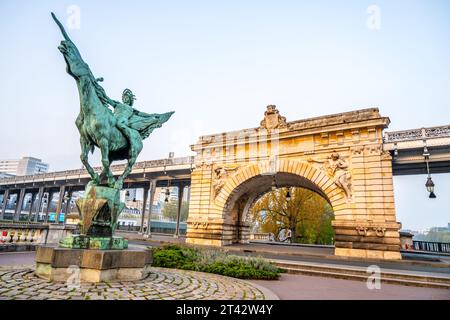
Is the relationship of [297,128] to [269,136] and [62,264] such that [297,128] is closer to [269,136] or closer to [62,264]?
[269,136]

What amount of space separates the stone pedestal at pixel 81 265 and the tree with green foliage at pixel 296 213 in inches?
933

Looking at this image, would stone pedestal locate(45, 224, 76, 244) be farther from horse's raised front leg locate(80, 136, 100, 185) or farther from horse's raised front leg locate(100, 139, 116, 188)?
horse's raised front leg locate(100, 139, 116, 188)

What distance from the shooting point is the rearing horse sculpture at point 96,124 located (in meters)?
6.37

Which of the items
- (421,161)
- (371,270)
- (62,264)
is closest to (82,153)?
(62,264)

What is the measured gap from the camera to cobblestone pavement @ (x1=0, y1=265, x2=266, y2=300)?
4562 mm

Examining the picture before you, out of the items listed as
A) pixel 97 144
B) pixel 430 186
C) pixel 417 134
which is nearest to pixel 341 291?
pixel 97 144

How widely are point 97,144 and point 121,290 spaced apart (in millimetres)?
3702

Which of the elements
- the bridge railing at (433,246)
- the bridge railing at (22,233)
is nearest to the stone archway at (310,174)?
the bridge railing at (22,233)

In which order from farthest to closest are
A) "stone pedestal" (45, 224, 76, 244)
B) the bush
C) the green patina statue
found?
1. "stone pedestal" (45, 224, 76, 244)
2. the bush
3. the green patina statue

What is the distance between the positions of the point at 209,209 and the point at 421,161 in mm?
14445

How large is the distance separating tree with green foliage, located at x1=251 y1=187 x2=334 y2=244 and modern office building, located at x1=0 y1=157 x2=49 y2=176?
165 meters

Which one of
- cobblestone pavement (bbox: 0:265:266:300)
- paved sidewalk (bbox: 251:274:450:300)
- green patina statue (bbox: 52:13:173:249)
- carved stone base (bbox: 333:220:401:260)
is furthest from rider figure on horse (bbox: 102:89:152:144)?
carved stone base (bbox: 333:220:401:260)

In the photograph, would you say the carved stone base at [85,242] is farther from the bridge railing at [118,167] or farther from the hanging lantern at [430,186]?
the bridge railing at [118,167]
